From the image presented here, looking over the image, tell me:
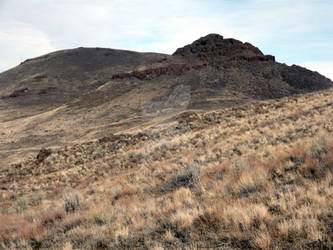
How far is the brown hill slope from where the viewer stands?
38.4m

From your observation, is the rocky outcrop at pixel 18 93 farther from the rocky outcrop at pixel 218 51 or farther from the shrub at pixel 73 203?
the shrub at pixel 73 203

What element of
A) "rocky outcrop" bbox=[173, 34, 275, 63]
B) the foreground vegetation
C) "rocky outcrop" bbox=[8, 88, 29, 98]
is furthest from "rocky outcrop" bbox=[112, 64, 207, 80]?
the foreground vegetation

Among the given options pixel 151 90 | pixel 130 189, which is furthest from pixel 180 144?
pixel 151 90

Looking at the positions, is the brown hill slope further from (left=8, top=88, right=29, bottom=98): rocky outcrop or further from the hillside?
the hillside

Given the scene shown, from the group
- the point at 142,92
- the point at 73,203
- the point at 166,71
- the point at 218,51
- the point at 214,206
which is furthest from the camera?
the point at 218,51

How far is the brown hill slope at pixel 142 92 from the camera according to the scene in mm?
38438

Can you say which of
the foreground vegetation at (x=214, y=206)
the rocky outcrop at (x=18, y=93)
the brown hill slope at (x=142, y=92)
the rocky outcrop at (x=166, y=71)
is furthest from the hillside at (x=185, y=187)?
the rocky outcrop at (x=18, y=93)

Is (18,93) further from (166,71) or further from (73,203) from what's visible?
(73,203)

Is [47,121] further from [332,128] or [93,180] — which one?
[332,128]

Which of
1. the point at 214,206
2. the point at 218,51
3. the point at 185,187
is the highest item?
the point at 218,51

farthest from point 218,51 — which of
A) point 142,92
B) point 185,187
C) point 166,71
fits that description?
point 185,187

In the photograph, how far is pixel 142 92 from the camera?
5219 centimetres

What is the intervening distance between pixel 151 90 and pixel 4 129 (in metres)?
27.7

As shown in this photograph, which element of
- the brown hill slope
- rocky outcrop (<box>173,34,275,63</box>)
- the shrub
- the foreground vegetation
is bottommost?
the shrub
